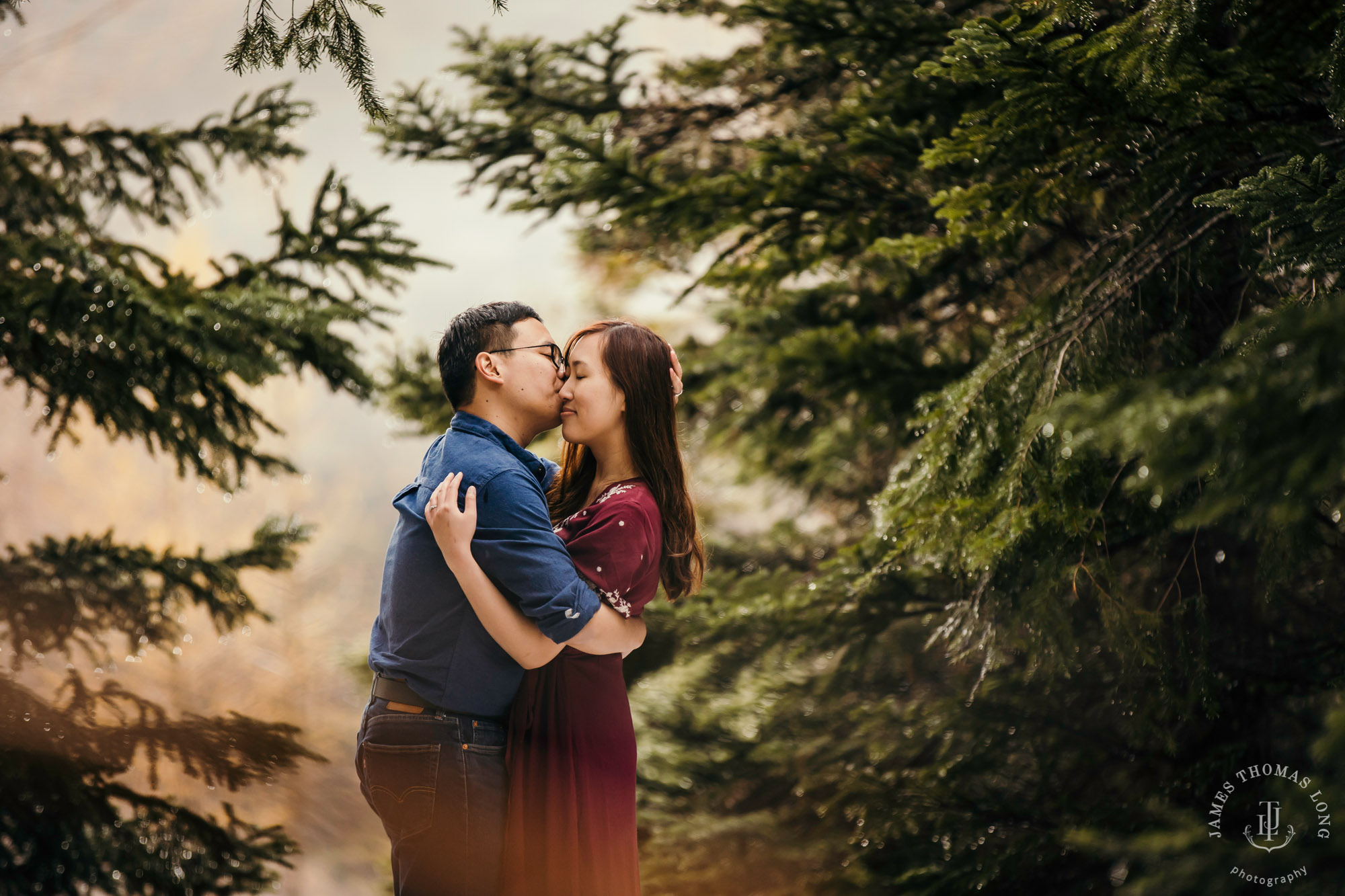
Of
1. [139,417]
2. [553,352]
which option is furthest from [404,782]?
[139,417]

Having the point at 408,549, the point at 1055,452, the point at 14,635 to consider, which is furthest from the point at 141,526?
the point at 1055,452

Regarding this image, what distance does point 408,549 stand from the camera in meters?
2.43

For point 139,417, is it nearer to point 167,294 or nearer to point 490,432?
point 167,294

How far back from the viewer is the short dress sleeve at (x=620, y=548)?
2.36 metres

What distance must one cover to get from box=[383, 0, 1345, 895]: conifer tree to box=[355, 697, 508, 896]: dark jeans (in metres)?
1.60

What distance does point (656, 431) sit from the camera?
8.75 feet

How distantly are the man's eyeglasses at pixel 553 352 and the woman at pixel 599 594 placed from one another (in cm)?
4

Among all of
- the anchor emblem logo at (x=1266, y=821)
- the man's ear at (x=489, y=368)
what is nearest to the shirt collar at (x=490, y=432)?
the man's ear at (x=489, y=368)

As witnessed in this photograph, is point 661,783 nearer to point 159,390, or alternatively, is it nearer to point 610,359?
point 159,390

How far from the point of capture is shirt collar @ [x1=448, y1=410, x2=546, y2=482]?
248 centimetres

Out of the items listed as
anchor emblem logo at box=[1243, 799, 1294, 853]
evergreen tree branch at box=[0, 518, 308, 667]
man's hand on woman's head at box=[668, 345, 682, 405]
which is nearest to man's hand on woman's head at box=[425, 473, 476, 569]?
man's hand on woman's head at box=[668, 345, 682, 405]

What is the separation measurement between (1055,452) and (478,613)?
6.79ft

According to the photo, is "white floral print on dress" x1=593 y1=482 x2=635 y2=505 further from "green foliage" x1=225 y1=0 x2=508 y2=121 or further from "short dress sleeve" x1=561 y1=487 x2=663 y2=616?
"green foliage" x1=225 y1=0 x2=508 y2=121

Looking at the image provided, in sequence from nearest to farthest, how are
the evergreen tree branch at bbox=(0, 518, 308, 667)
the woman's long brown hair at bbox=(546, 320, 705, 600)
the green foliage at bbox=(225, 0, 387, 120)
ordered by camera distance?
the green foliage at bbox=(225, 0, 387, 120)
the woman's long brown hair at bbox=(546, 320, 705, 600)
the evergreen tree branch at bbox=(0, 518, 308, 667)
